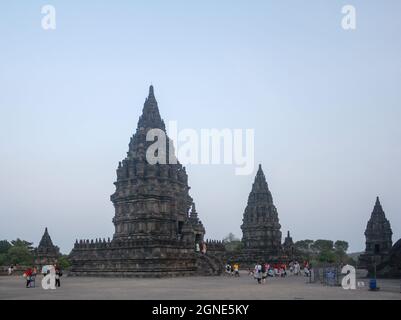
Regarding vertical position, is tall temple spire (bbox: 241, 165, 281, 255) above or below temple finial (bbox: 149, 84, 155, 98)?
below

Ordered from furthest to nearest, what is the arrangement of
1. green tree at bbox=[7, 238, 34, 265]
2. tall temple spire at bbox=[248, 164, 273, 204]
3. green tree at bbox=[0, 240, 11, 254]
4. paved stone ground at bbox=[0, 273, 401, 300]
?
green tree at bbox=[0, 240, 11, 254] → green tree at bbox=[7, 238, 34, 265] → tall temple spire at bbox=[248, 164, 273, 204] → paved stone ground at bbox=[0, 273, 401, 300]

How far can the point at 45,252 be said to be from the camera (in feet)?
248

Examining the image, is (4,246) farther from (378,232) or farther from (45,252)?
(378,232)

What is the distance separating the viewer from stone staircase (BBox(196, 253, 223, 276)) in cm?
5378

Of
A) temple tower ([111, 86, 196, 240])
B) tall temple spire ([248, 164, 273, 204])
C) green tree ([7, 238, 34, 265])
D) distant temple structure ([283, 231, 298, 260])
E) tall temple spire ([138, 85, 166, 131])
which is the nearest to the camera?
temple tower ([111, 86, 196, 240])

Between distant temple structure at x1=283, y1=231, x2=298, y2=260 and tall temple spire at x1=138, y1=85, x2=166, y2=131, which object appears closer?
tall temple spire at x1=138, y1=85, x2=166, y2=131

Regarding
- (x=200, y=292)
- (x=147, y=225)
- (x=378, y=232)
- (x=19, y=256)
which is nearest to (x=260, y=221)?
(x=378, y=232)

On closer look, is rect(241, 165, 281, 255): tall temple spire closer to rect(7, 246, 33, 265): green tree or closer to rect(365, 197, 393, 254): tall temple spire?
rect(365, 197, 393, 254): tall temple spire

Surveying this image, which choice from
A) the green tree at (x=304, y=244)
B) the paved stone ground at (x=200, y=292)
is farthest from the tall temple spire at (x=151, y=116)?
the green tree at (x=304, y=244)

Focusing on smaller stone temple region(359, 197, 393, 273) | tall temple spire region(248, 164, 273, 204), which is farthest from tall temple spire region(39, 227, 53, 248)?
smaller stone temple region(359, 197, 393, 273)

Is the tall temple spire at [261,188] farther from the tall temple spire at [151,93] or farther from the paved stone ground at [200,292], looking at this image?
the paved stone ground at [200,292]
